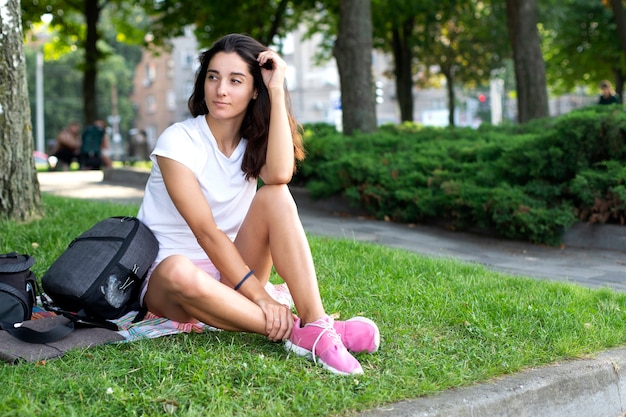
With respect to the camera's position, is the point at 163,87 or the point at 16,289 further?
the point at 163,87

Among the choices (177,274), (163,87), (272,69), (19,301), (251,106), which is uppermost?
(163,87)

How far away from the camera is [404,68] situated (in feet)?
71.8

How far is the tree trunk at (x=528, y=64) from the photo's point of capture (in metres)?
13.7

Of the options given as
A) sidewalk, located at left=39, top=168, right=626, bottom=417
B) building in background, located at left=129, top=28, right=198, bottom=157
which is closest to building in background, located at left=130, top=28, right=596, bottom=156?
building in background, located at left=129, top=28, right=198, bottom=157

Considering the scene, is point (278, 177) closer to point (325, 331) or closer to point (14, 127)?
point (325, 331)

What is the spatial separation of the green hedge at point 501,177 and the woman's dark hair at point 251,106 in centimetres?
414

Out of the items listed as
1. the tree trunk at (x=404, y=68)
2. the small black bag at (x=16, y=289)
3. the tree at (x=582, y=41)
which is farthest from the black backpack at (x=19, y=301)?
the tree at (x=582, y=41)

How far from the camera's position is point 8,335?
11.0 feet

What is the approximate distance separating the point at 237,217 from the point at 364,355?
102cm

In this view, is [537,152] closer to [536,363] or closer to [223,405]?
[536,363]

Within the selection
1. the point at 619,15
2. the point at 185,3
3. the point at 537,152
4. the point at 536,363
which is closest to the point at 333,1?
the point at 185,3

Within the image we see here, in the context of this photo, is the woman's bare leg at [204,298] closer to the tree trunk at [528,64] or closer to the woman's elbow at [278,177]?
the woman's elbow at [278,177]

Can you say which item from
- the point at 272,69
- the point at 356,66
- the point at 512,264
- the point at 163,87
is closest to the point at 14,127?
the point at 272,69

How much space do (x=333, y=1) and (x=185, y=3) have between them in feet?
14.1
